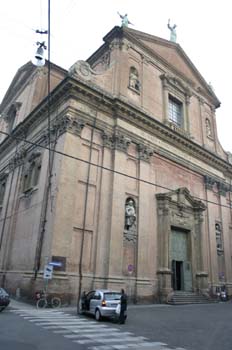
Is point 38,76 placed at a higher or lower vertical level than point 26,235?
higher

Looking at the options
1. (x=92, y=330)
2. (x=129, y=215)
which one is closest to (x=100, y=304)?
(x=92, y=330)

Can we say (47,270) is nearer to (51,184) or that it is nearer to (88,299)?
(88,299)

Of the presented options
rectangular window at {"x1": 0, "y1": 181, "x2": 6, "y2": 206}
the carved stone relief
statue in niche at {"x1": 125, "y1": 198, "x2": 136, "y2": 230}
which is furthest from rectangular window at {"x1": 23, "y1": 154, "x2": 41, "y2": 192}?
the carved stone relief

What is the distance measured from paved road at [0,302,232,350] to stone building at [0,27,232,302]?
15.9ft

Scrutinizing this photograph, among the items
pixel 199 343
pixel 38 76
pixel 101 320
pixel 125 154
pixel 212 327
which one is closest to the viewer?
pixel 199 343

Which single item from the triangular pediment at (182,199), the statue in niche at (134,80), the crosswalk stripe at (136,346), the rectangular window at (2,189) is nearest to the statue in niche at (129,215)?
the triangular pediment at (182,199)

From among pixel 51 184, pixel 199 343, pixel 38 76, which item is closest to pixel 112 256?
pixel 51 184

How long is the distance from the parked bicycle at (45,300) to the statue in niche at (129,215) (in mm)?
5903

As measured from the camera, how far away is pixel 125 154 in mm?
19469

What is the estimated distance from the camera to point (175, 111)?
86.5ft

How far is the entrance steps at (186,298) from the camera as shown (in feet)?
60.2

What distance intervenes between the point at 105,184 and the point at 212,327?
31.8 feet

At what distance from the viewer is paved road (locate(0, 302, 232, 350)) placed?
22.8 ft

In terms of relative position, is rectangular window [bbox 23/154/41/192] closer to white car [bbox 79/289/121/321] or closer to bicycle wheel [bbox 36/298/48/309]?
bicycle wheel [bbox 36/298/48/309]
